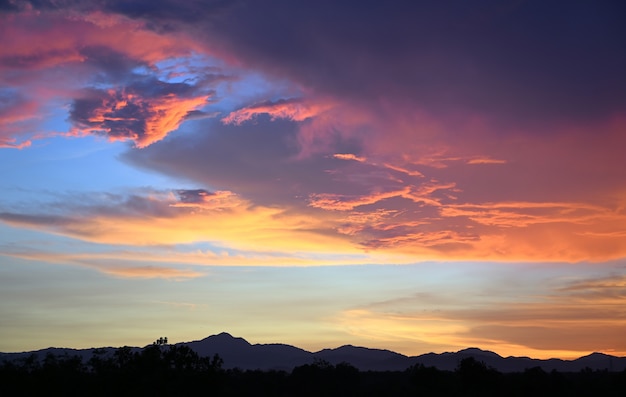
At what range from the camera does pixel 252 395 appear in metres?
87.8

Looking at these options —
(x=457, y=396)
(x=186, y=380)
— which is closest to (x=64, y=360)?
(x=186, y=380)

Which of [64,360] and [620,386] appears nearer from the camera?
[64,360]

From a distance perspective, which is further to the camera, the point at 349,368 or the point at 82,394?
the point at 349,368

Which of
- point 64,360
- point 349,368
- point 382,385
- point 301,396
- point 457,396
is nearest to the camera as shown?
point 64,360

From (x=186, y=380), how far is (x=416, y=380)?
160 ft

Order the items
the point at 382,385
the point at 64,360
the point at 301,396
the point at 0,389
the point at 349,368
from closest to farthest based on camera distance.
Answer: the point at 0,389 → the point at 64,360 → the point at 301,396 → the point at 382,385 → the point at 349,368

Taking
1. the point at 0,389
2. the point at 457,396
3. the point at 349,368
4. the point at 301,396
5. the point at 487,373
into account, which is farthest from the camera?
the point at 349,368

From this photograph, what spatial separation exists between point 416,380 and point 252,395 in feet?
71.8

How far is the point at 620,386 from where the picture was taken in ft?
260

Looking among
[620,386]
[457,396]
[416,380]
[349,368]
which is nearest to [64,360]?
[457,396]

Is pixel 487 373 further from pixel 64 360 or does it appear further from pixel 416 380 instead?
pixel 64 360

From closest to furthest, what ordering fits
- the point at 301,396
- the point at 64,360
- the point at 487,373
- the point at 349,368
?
the point at 64,360
the point at 487,373
the point at 301,396
the point at 349,368

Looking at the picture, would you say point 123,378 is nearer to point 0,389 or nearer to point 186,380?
point 186,380

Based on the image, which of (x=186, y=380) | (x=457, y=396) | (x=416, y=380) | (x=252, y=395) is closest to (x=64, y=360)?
(x=186, y=380)
